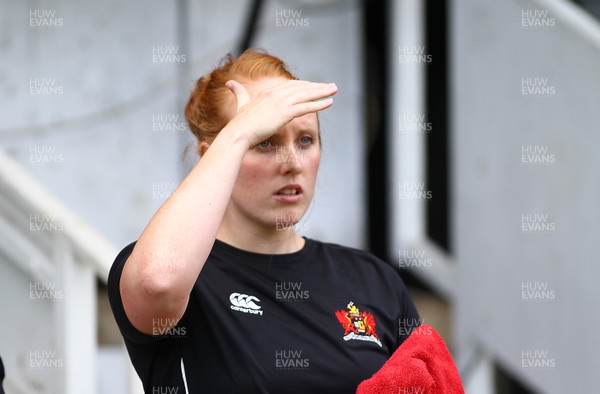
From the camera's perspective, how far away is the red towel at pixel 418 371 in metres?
2.03

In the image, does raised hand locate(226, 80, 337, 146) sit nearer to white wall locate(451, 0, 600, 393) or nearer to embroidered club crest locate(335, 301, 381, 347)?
embroidered club crest locate(335, 301, 381, 347)

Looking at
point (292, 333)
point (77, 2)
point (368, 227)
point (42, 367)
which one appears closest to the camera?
point (292, 333)

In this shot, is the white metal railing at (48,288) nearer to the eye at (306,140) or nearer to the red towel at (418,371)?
the eye at (306,140)

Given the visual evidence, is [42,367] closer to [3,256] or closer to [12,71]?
[3,256]

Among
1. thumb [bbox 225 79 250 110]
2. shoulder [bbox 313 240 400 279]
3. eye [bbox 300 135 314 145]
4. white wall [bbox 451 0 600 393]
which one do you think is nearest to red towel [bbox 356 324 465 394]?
shoulder [bbox 313 240 400 279]

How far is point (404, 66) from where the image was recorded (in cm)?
551

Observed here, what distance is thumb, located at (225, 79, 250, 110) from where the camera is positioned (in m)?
2.16

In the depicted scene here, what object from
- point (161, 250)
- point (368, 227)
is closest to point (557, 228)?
point (368, 227)

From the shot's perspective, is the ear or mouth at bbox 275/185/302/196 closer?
mouth at bbox 275/185/302/196

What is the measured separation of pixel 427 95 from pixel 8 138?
216 cm

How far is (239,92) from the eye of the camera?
2.18m

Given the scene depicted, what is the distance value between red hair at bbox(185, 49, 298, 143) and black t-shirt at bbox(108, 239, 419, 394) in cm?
27

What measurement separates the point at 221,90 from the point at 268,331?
54cm

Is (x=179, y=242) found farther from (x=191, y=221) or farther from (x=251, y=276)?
(x=251, y=276)
